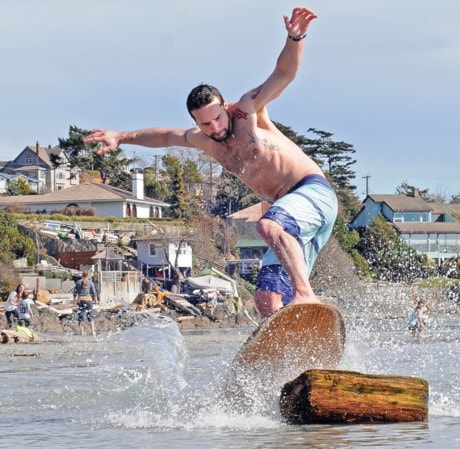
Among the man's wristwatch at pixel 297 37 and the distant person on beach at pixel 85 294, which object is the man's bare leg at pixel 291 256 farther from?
the distant person on beach at pixel 85 294

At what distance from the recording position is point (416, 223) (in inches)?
3728

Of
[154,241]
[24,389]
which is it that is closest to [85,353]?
[24,389]

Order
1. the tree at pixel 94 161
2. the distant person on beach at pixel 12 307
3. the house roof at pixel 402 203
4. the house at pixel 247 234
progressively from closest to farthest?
the distant person on beach at pixel 12 307
the house at pixel 247 234
the house roof at pixel 402 203
the tree at pixel 94 161

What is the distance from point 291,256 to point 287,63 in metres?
1.28

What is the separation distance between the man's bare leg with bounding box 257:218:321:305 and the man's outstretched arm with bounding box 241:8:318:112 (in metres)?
0.85

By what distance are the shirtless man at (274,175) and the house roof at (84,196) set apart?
7532 centimetres

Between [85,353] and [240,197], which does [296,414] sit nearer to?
[85,353]

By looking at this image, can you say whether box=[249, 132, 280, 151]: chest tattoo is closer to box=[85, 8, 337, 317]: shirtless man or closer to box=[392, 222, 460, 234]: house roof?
box=[85, 8, 337, 317]: shirtless man

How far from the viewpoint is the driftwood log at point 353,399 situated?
7.56m

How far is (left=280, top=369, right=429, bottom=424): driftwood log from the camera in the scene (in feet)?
24.8

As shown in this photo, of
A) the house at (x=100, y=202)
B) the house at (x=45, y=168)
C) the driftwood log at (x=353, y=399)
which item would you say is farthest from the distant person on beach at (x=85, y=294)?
the house at (x=45, y=168)

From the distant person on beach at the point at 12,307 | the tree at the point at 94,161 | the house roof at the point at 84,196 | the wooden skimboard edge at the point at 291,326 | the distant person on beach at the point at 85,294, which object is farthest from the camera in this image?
the tree at the point at 94,161

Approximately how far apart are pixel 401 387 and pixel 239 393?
112cm

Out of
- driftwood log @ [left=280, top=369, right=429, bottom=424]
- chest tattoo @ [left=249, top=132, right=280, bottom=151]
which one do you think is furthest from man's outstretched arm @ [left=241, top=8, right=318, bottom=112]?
driftwood log @ [left=280, top=369, right=429, bottom=424]
